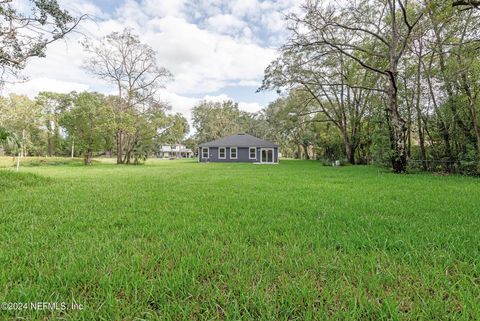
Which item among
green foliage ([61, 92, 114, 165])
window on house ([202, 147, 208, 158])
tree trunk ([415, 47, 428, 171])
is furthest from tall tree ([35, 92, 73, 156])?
tree trunk ([415, 47, 428, 171])

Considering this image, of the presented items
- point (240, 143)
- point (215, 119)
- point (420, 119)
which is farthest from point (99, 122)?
point (215, 119)

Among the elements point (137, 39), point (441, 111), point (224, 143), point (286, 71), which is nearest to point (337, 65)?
point (286, 71)

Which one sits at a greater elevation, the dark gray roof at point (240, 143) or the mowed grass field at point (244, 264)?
the dark gray roof at point (240, 143)

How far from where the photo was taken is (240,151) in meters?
29.3

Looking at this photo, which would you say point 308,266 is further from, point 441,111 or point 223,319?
point 441,111

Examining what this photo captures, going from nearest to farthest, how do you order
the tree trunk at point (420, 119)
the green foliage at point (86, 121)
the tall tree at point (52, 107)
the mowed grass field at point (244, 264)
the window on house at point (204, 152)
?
the mowed grass field at point (244, 264) < the tree trunk at point (420, 119) < the green foliage at point (86, 121) < the window on house at point (204, 152) < the tall tree at point (52, 107)

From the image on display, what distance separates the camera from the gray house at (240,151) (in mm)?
28812

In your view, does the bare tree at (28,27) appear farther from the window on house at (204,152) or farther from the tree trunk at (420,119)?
the window on house at (204,152)

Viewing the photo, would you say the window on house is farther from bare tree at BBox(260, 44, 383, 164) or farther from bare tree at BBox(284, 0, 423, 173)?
bare tree at BBox(284, 0, 423, 173)

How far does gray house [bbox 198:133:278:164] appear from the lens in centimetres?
2881

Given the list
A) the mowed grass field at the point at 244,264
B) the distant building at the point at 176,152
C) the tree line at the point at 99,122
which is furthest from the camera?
the distant building at the point at 176,152

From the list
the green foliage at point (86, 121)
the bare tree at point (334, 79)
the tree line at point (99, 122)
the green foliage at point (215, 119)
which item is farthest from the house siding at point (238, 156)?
the green foliage at point (215, 119)

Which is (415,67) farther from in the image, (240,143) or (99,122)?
(99,122)

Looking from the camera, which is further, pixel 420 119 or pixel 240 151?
pixel 240 151
